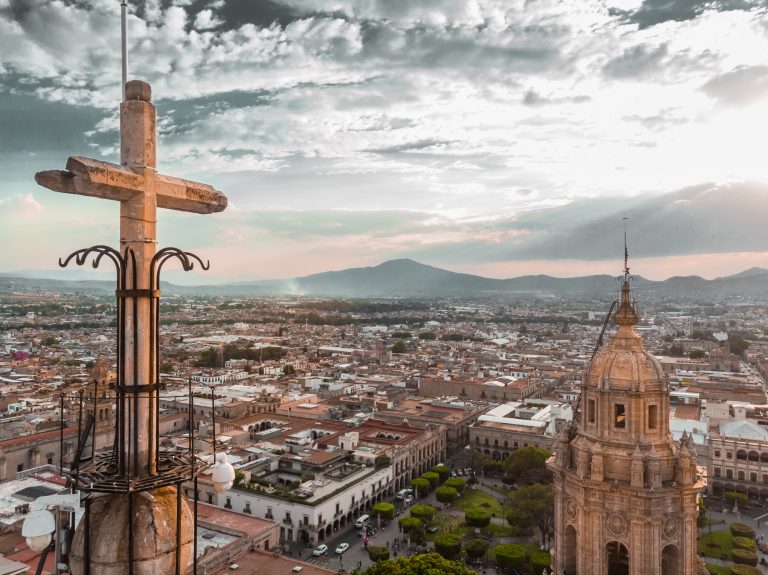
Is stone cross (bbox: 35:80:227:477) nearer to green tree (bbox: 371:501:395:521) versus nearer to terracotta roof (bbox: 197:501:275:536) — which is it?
terracotta roof (bbox: 197:501:275:536)

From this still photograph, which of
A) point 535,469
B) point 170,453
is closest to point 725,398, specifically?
point 535,469

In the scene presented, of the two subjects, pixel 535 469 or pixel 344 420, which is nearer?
pixel 535 469

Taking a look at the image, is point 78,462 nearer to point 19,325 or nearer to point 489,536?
point 489,536

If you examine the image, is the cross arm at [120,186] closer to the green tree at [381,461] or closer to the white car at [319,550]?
the white car at [319,550]

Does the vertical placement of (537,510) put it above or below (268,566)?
below

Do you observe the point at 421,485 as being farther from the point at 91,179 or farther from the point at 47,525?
the point at 91,179

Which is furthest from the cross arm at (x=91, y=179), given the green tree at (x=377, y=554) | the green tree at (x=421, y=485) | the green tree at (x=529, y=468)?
the green tree at (x=529, y=468)

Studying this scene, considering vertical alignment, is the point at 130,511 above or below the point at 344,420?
above

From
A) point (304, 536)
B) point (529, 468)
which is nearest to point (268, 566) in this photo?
point (304, 536)
